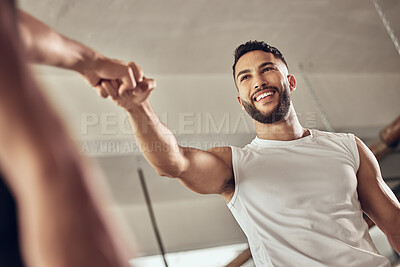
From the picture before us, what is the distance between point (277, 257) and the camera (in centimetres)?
80

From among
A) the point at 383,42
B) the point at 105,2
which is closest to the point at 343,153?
the point at 105,2

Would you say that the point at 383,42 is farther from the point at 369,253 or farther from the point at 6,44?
the point at 6,44

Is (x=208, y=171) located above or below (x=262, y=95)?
below

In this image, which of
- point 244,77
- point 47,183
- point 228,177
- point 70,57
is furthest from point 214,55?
point 47,183

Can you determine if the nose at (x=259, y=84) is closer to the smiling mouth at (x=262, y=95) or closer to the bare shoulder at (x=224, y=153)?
the smiling mouth at (x=262, y=95)

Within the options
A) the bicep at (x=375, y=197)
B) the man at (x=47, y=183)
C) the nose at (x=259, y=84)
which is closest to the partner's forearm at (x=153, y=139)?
the nose at (x=259, y=84)

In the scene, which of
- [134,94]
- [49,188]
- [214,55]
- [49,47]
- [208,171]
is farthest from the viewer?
[214,55]

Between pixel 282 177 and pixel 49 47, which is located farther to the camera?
pixel 282 177

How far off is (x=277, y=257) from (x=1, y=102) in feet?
2.34

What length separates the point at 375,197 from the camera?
0.93 meters

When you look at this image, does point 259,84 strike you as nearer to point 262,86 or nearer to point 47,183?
point 262,86

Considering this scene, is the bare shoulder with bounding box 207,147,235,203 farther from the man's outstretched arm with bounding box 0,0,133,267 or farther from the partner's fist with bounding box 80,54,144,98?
the man's outstretched arm with bounding box 0,0,133,267

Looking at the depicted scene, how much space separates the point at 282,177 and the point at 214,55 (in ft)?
3.15

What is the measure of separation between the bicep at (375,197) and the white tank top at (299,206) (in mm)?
A: 37
